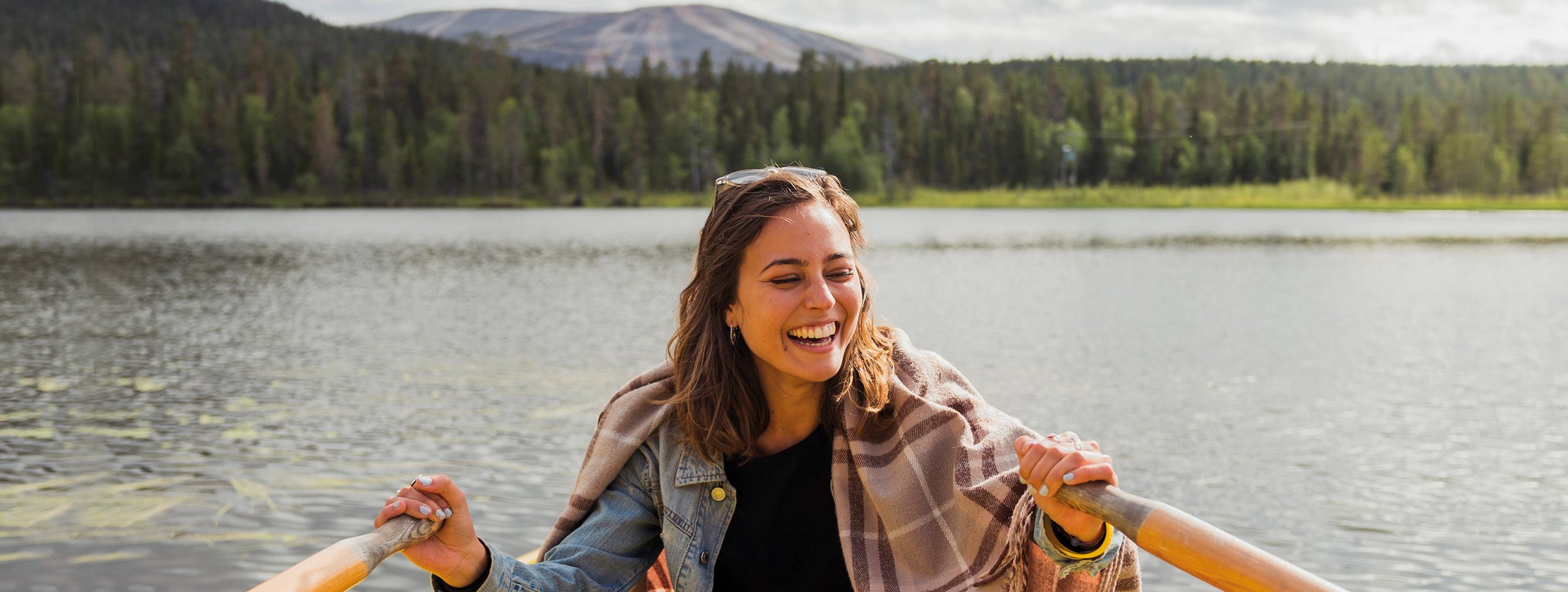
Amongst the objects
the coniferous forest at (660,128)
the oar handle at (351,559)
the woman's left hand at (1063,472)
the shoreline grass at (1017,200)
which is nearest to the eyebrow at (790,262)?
the woman's left hand at (1063,472)

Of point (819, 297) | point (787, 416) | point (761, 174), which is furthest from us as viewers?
point (787, 416)

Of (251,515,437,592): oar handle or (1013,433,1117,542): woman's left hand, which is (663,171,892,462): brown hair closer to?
(1013,433,1117,542): woman's left hand

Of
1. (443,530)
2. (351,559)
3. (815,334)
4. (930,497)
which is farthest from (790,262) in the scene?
(351,559)

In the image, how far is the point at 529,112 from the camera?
4456 inches

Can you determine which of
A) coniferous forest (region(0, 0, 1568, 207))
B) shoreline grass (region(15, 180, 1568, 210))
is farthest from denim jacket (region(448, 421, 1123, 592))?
coniferous forest (region(0, 0, 1568, 207))

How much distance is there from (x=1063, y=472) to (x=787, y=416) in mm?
815

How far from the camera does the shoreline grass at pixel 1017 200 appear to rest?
89750mm

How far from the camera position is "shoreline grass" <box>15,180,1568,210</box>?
8975cm

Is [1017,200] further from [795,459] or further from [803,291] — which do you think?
[803,291]

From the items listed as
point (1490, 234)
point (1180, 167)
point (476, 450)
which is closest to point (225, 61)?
point (1180, 167)

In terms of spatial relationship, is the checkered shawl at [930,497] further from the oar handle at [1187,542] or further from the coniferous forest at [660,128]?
the coniferous forest at [660,128]

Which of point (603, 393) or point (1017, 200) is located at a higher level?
point (603, 393)

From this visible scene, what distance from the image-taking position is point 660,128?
11419cm

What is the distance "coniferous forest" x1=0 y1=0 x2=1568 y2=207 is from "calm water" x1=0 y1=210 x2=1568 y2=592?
223ft
